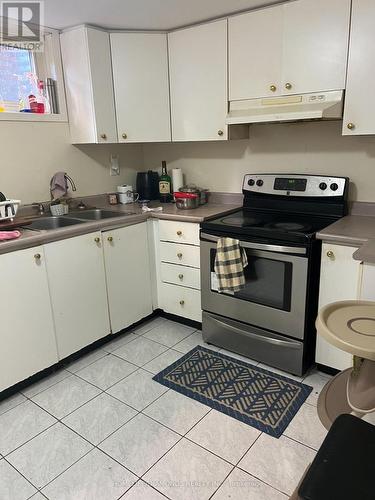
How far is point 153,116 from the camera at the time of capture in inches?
110

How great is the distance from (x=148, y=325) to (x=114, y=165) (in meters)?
1.36

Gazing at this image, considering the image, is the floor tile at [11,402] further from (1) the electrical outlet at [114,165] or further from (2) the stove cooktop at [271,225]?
(1) the electrical outlet at [114,165]

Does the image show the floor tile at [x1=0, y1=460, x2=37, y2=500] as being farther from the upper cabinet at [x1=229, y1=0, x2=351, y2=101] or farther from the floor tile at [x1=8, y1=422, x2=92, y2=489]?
the upper cabinet at [x1=229, y1=0, x2=351, y2=101]

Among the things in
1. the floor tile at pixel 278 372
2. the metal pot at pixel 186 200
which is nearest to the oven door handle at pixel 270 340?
the floor tile at pixel 278 372

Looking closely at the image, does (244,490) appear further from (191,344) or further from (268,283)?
(191,344)

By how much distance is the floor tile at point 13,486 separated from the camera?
5.07 feet

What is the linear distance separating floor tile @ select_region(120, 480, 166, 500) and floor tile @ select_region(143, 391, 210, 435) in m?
0.34

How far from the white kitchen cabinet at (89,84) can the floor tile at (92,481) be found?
2022 mm

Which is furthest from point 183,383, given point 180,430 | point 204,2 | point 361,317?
point 204,2

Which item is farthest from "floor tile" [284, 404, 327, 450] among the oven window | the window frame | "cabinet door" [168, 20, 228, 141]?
the window frame

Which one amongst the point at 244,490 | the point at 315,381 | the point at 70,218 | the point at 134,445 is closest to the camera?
the point at 244,490

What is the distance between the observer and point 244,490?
154 cm

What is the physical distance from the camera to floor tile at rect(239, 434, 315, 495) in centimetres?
158

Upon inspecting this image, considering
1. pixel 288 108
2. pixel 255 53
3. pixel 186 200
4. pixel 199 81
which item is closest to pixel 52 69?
pixel 199 81
